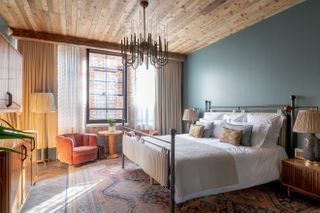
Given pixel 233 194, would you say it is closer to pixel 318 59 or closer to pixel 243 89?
pixel 243 89

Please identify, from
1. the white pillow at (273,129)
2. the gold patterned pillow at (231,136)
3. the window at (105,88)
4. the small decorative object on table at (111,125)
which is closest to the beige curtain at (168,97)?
the window at (105,88)

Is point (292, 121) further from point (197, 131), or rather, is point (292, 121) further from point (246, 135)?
point (197, 131)

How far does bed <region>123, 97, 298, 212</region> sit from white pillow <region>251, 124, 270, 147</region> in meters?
0.02

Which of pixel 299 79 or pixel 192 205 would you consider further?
pixel 299 79

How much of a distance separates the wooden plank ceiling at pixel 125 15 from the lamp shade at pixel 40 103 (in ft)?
4.58

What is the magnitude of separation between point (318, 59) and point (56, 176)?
481 cm

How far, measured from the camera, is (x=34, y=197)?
2.87 metres

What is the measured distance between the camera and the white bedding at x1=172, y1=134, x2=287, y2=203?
2.69m

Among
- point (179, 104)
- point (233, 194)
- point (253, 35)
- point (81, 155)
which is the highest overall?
point (253, 35)

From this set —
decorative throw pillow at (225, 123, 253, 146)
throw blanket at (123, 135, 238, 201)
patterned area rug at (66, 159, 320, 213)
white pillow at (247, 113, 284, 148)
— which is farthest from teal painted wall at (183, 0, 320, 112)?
throw blanket at (123, 135, 238, 201)

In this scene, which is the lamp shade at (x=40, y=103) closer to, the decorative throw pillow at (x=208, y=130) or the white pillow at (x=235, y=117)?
the decorative throw pillow at (x=208, y=130)

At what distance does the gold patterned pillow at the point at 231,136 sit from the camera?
321 cm

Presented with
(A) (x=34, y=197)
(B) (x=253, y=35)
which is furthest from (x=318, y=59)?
(A) (x=34, y=197)

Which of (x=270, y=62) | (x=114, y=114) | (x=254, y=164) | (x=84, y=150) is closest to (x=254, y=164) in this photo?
(x=254, y=164)
